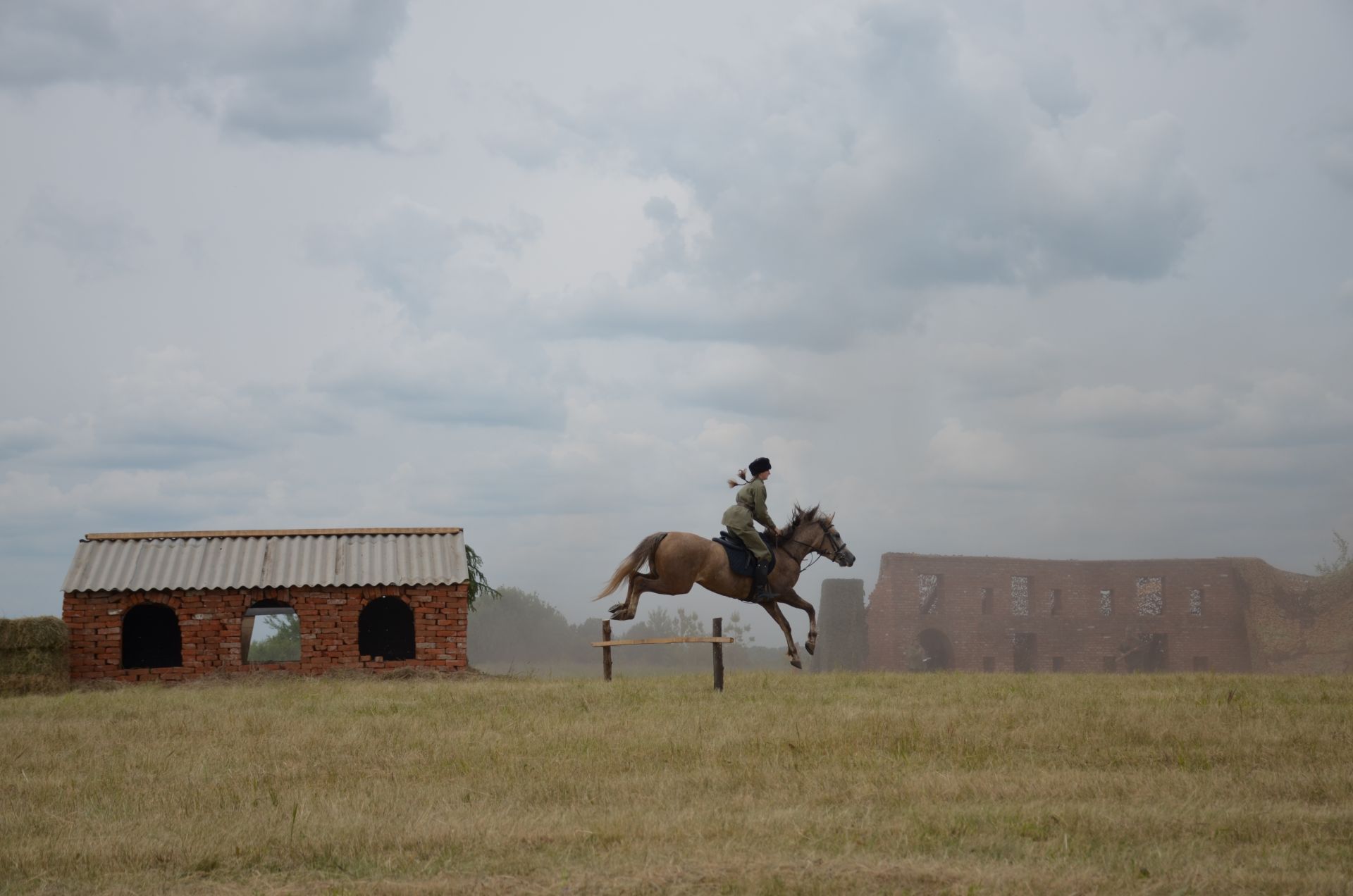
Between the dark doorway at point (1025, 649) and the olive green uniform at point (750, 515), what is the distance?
108 feet

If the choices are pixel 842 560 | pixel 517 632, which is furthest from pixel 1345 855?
pixel 517 632

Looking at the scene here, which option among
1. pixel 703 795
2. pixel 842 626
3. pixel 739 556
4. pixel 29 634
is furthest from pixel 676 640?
pixel 842 626

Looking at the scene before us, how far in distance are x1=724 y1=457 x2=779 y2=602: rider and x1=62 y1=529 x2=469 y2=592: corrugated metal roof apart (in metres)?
5.55

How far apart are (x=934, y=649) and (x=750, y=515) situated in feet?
108

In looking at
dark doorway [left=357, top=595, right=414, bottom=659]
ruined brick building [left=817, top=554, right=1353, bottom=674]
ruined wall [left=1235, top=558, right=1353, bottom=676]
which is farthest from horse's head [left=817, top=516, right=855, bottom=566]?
ruined wall [left=1235, top=558, right=1353, bottom=676]

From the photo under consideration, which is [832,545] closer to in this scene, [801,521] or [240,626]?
[801,521]

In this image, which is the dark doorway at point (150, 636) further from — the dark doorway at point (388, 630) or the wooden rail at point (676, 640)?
the wooden rail at point (676, 640)

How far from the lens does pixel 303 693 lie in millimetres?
15312

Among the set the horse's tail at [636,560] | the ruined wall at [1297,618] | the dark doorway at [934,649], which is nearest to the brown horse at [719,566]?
the horse's tail at [636,560]

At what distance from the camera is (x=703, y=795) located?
7668mm

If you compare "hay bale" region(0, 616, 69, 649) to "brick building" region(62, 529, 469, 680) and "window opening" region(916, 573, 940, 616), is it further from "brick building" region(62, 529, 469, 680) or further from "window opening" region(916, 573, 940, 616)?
"window opening" region(916, 573, 940, 616)

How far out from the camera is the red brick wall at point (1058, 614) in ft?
148

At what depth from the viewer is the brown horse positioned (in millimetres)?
15992

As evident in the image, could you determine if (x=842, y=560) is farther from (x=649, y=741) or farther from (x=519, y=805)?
(x=519, y=805)
